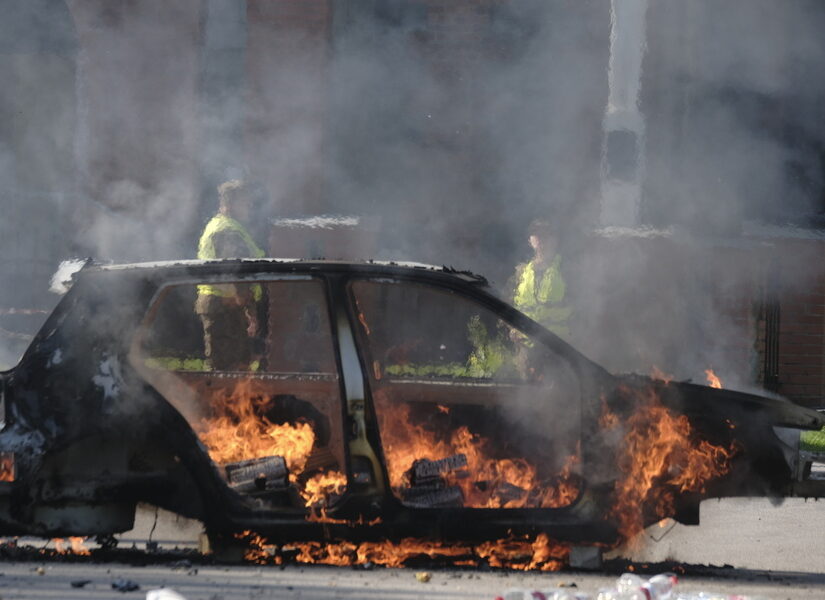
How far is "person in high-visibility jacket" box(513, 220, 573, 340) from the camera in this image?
34.3 feet

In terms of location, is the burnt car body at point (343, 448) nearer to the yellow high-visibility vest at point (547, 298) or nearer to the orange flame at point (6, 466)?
the orange flame at point (6, 466)

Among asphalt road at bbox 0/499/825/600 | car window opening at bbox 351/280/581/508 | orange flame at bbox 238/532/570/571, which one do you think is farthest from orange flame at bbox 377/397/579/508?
asphalt road at bbox 0/499/825/600

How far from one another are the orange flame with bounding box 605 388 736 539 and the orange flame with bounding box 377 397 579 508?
8.9 inches

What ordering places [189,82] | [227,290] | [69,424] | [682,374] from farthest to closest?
1. [189,82]
2. [682,374]
3. [227,290]
4. [69,424]

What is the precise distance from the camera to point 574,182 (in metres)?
12.6

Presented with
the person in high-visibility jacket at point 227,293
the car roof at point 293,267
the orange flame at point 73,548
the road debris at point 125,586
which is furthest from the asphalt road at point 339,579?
the person in high-visibility jacket at point 227,293

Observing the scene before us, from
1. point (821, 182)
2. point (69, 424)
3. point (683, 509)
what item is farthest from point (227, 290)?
point (821, 182)

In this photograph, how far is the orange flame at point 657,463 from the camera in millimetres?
4598

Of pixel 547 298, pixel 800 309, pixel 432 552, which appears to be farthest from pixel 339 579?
pixel 800 309

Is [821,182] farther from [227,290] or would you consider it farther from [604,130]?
[227,290]

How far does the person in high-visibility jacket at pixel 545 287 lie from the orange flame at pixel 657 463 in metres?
5.68

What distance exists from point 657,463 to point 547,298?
5.89m

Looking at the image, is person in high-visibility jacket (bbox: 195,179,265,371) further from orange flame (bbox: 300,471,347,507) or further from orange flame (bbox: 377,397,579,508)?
orange flame (bbox: 300,471,347,507)

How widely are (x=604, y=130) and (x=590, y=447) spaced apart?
8536mm
